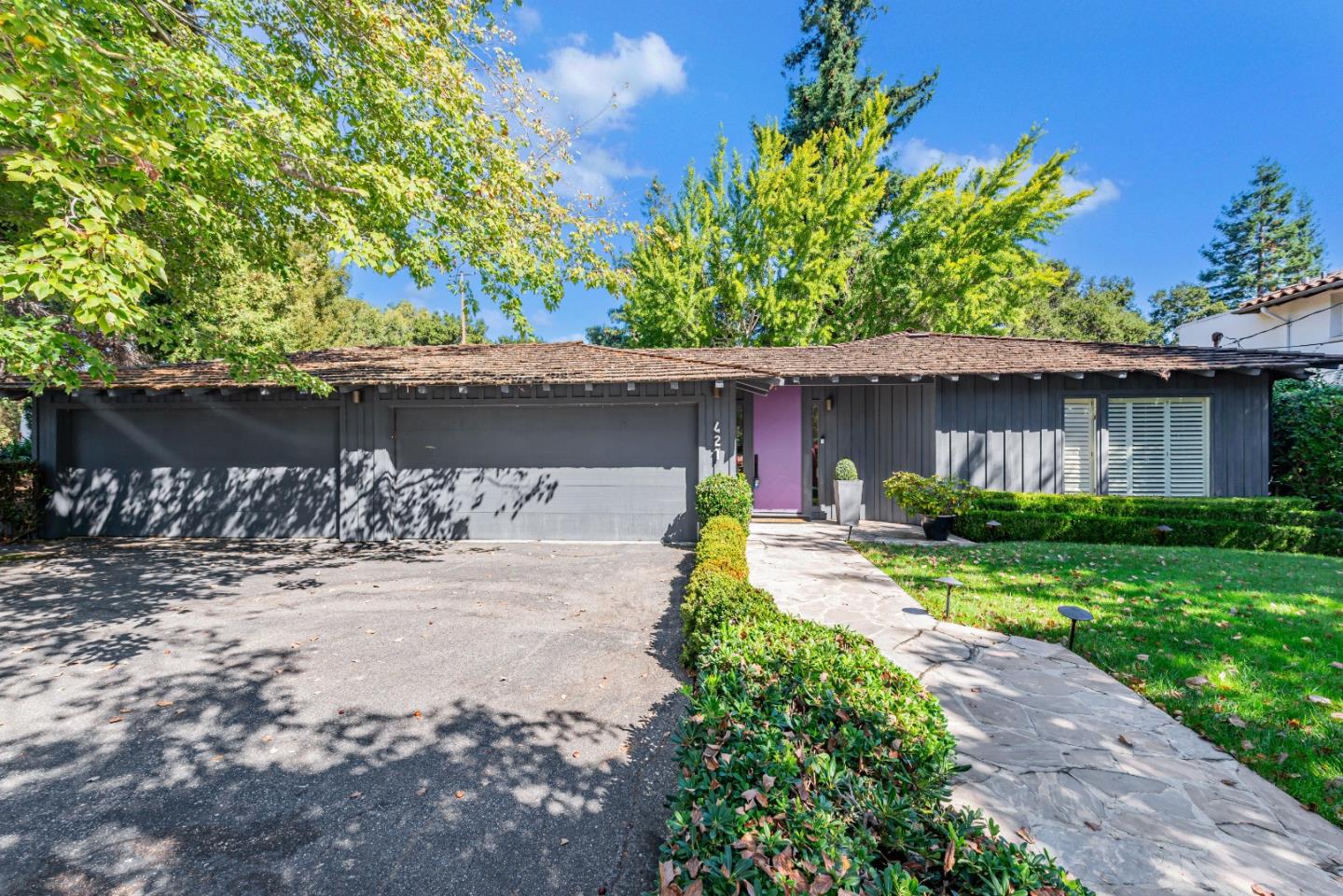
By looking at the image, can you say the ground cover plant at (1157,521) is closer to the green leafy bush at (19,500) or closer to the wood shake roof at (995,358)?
the wood shake roof at (995,358)

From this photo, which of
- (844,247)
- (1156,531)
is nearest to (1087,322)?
(844,247)

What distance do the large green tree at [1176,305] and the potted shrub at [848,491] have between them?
35.8 meters

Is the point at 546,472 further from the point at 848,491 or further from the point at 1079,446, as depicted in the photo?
the point at 1079,446

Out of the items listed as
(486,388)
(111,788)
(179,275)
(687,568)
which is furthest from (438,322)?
(111,788)

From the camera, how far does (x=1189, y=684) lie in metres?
3.50

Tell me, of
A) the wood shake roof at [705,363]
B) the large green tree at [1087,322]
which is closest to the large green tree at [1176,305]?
the large green tree at [1087,322]

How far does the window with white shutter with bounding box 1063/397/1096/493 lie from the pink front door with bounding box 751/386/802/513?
4.93m

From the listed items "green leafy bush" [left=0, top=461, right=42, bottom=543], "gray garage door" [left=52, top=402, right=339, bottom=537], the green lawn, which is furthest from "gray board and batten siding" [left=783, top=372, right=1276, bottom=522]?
"green leafy bush" [left=0, top=461, right=42, bottom=543]

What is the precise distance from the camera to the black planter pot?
27.6 ft

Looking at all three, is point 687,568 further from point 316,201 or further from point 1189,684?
point 316,201

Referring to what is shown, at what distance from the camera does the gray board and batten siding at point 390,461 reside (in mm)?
9141

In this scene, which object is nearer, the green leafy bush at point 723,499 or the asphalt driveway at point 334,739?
the asphalt driveway at point 334,739

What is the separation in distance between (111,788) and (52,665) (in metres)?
A: 2.46

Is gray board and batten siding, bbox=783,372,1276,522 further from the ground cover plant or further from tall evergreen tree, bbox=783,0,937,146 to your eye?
tall evergreen tree, bbox=783,0,937,146
